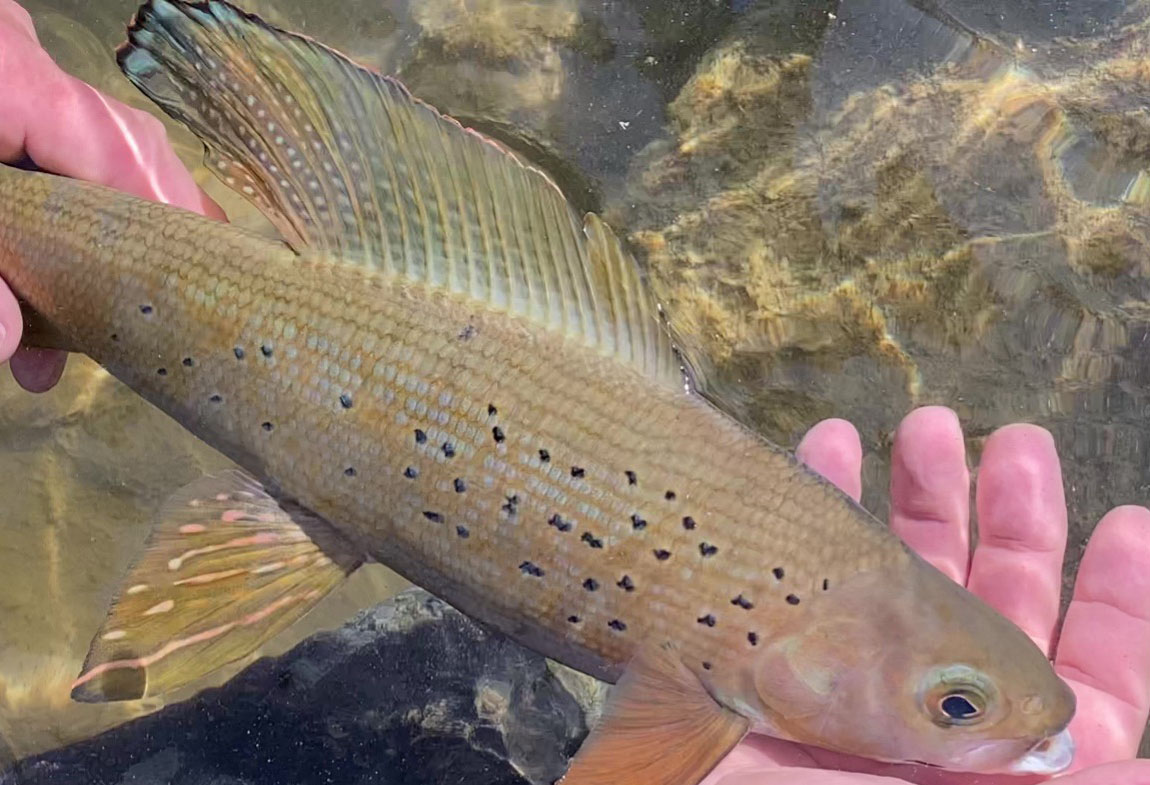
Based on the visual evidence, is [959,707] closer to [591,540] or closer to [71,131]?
[591,540]

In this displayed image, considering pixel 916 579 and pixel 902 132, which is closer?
pixel 916 579

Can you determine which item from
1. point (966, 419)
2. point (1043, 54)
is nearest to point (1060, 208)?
point (1043, 54)

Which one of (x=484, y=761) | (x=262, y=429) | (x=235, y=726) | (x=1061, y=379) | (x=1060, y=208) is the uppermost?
(x=1060, y=208)

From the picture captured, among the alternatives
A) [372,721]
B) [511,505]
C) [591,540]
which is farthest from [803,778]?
[372,721]

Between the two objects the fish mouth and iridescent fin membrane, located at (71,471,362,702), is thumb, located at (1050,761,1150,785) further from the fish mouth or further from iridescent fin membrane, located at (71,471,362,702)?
iridescent fin membrane, located at (71,471,362,702)

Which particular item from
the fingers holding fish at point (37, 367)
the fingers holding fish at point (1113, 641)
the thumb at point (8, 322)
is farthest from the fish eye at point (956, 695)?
the fingers holding fish at point (37, 367)

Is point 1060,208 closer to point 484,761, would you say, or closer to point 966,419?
point 966,419

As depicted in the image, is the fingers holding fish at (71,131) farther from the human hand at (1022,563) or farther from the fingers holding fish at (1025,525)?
the fingers holding fish at (1025,525)
